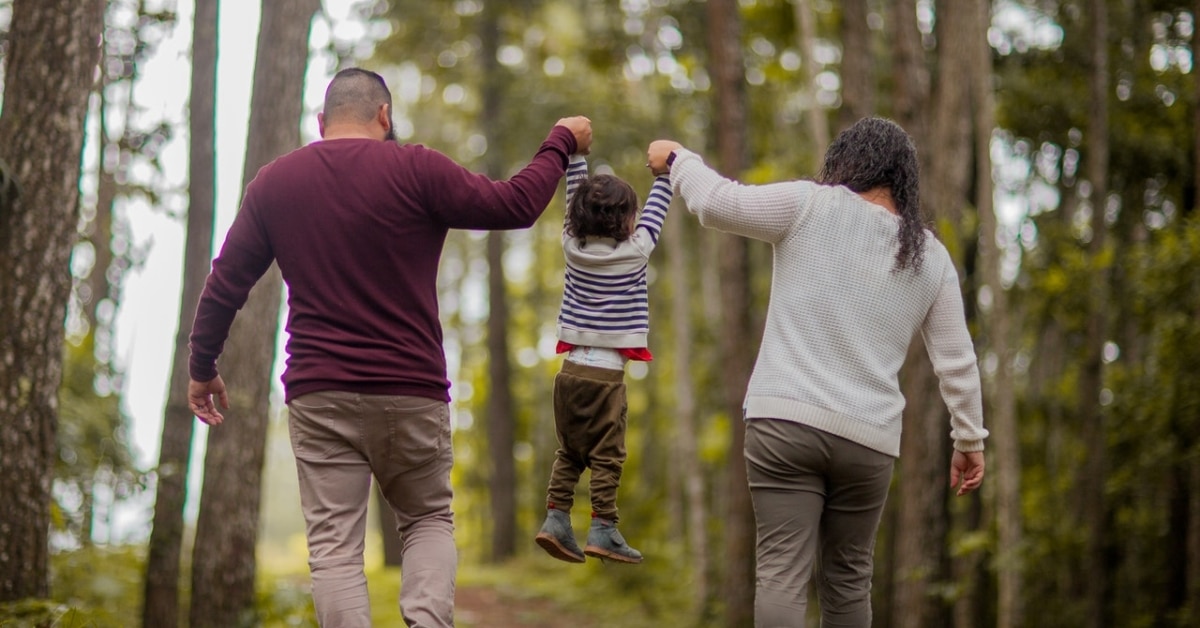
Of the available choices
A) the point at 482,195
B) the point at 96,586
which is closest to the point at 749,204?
the point at 482,195

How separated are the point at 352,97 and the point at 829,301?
189 centimetres

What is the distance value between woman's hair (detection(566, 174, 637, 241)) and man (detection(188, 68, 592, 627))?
0.30m

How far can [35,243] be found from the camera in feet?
19.9

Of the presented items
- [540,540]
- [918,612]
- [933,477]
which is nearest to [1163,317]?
[933,477]

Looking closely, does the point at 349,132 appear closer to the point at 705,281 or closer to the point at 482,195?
the point at 482,195

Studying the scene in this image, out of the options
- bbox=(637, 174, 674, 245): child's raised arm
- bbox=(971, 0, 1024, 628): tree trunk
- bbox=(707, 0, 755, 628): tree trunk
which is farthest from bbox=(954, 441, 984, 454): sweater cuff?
bbox=(707, 0, 755, 628): tree trunk

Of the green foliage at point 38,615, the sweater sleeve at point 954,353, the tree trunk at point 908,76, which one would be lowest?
the green foliage at point 38,615

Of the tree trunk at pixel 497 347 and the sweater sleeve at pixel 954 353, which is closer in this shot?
the sweater sleeve at pixel 954 353

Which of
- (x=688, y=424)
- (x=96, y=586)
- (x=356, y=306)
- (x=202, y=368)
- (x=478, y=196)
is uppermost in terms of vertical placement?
(x=478, y=196)

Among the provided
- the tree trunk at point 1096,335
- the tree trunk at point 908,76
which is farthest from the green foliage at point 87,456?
the tree trunk at point 1096,335

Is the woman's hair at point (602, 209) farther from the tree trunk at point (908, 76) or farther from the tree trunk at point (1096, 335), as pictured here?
the tree trunk at point (1096, 335)

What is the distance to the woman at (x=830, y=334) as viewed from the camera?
4.10 metres

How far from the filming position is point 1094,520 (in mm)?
12680

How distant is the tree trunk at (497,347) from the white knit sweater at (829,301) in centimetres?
1611
